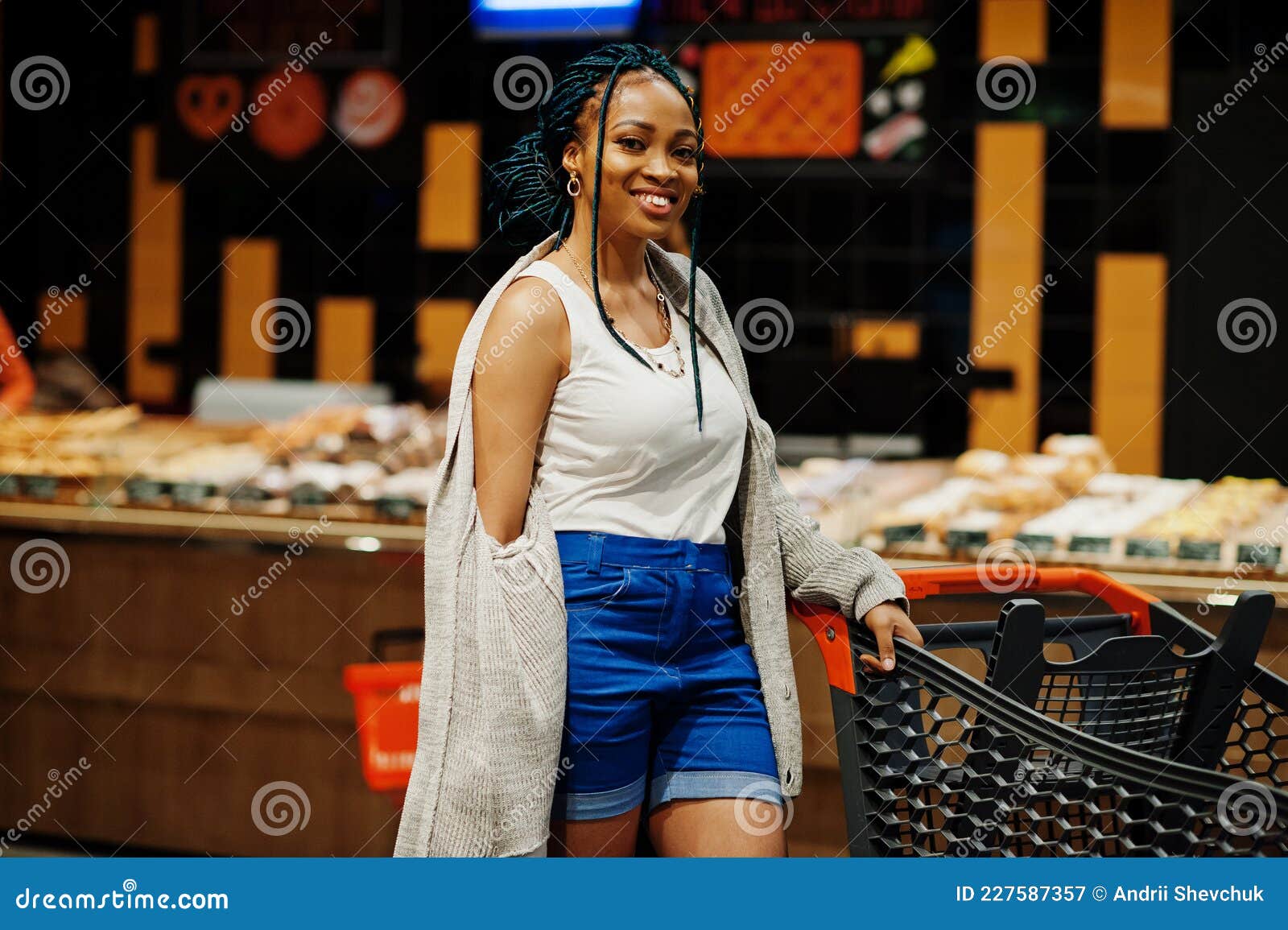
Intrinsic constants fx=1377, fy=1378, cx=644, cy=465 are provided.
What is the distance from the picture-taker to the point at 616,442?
1.71m

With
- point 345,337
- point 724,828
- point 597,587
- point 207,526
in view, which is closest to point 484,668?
point 597,587

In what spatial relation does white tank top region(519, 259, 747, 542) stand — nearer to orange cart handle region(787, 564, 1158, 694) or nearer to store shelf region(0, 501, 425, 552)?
orange cart handle region(787, 564, 1158, 694)

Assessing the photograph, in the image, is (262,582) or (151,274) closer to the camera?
(262,582)

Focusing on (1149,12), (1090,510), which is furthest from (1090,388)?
(1090,510)

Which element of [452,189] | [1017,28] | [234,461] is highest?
[1017,28]

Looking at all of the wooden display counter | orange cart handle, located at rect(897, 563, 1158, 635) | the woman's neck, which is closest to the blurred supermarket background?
the wooden display counter

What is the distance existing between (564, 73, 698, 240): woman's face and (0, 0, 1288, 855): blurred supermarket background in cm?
154

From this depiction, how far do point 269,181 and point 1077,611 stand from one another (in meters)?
5.79

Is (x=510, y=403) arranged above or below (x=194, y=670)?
above

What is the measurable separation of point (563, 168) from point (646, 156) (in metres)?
0.17

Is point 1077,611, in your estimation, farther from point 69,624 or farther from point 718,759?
point 69,624

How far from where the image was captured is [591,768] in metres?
1.74

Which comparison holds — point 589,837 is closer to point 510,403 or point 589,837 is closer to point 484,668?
point 484,668

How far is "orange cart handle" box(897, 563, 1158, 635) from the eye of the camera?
1.84m
